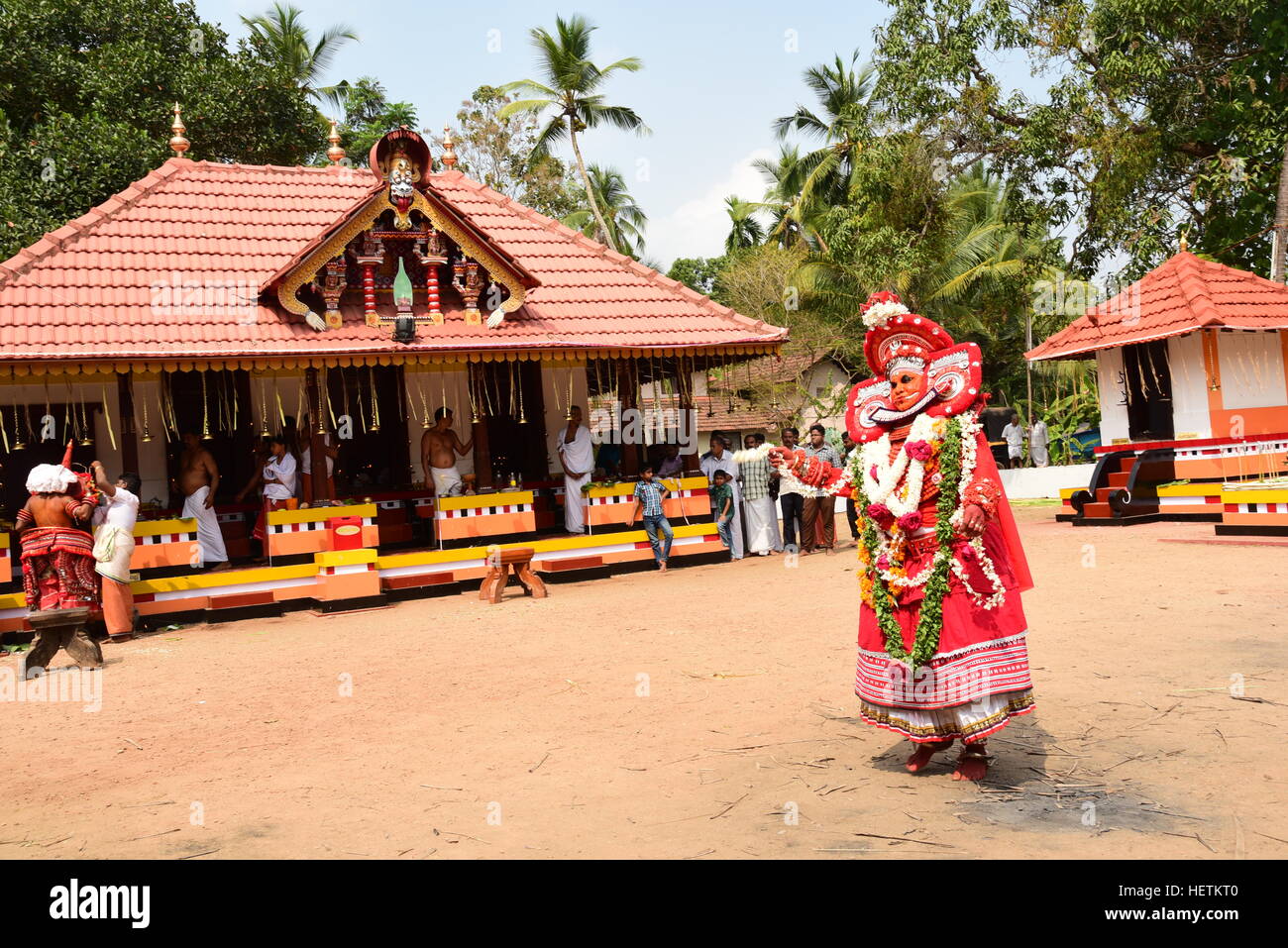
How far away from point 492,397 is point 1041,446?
15.8 metres

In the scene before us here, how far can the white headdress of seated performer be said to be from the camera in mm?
10422

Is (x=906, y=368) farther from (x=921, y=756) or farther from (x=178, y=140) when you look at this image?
(x=178, y=140)

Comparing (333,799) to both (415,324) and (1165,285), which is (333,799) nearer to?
(415,324)

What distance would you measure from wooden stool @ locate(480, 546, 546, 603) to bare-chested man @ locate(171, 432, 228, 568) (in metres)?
3.14

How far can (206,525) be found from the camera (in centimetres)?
1302

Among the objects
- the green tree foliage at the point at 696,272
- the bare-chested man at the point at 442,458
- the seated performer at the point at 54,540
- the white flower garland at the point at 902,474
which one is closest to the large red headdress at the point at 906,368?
the white flower garland at the point at 902,474

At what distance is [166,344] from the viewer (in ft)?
40.7

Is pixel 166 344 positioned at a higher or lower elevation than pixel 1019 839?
higher

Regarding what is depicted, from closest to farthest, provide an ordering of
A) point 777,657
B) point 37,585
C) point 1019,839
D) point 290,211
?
point 1019,839
point 777,657
point 37,585
point 290,211

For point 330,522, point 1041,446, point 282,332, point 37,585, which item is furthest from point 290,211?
point 1041,446

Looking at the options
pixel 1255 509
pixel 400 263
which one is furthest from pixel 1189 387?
pixel 400 263

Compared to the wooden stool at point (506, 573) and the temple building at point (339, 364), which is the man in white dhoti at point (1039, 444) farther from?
the wooden stool at point (506, 573)

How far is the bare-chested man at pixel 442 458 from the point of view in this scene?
14.0m

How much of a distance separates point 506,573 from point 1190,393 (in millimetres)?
10314
